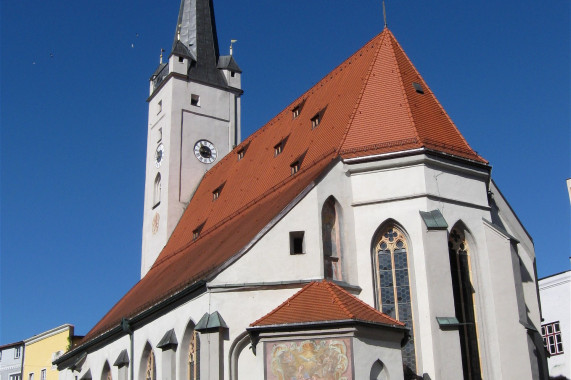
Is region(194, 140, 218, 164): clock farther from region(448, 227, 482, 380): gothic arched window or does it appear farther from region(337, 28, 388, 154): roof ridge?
region(448, 227, 482, 380): gothic arched window

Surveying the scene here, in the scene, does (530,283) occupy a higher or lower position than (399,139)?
lower

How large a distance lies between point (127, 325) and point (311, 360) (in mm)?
8834

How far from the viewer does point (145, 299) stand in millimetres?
23156

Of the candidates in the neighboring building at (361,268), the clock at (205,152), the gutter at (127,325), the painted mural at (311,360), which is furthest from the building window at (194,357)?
the clock at (205,152)

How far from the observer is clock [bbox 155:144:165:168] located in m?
30.0

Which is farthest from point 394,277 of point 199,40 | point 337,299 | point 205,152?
point 199,40

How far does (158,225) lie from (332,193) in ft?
40.2

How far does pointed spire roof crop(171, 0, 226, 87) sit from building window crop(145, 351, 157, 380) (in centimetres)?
1289

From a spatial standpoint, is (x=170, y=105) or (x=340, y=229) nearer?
(x=340, y=229)

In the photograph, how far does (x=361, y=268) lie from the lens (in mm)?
18031

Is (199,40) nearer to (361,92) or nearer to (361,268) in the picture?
(361,92)

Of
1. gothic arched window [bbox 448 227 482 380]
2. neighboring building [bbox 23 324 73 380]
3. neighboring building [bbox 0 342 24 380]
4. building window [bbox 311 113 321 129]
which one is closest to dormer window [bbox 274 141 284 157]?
building window [bbox 311 113 321 129]

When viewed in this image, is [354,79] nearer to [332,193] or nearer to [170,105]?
[332,193]

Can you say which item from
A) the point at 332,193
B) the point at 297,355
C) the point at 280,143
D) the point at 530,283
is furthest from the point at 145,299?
the point at 530,283
